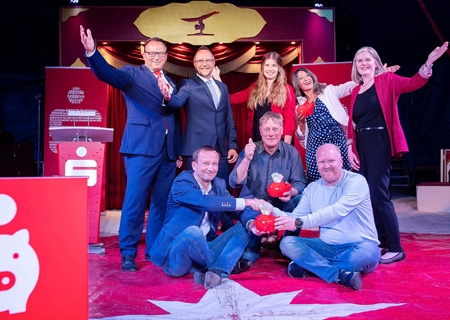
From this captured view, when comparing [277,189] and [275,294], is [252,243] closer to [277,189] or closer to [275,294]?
[277,189]

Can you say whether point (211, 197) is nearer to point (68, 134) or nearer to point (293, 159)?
point (293, 159)

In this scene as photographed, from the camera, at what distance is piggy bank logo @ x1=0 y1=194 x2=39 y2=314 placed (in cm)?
162

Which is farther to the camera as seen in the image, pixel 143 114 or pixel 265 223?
pixel 143 114

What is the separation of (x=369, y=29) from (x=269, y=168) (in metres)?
7.06

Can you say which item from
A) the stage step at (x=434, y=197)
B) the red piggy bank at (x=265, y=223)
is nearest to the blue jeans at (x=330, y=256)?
the red piggy bank at (x=265, y=223)

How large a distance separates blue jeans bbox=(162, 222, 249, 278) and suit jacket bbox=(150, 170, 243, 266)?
93 millimetres

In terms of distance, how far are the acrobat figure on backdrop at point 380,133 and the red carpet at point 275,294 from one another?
29 cm

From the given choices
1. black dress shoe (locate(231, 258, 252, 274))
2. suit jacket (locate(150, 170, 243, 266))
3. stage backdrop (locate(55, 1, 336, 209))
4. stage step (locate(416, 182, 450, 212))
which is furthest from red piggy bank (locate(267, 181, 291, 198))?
stage backdrop (locate(55, 1, 336, 209))

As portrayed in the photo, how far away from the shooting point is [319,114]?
138 inches

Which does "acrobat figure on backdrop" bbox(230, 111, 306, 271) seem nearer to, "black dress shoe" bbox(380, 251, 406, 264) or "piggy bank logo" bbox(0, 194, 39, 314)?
"black dress shoe" bbox(380, 251, 406, 264)

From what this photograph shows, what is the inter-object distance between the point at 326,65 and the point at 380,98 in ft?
11.5

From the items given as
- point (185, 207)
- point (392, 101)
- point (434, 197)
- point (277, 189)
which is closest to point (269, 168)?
point (277, 189)

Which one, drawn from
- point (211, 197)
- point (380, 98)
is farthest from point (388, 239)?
point (211, 197)

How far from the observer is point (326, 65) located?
6.64 metres
